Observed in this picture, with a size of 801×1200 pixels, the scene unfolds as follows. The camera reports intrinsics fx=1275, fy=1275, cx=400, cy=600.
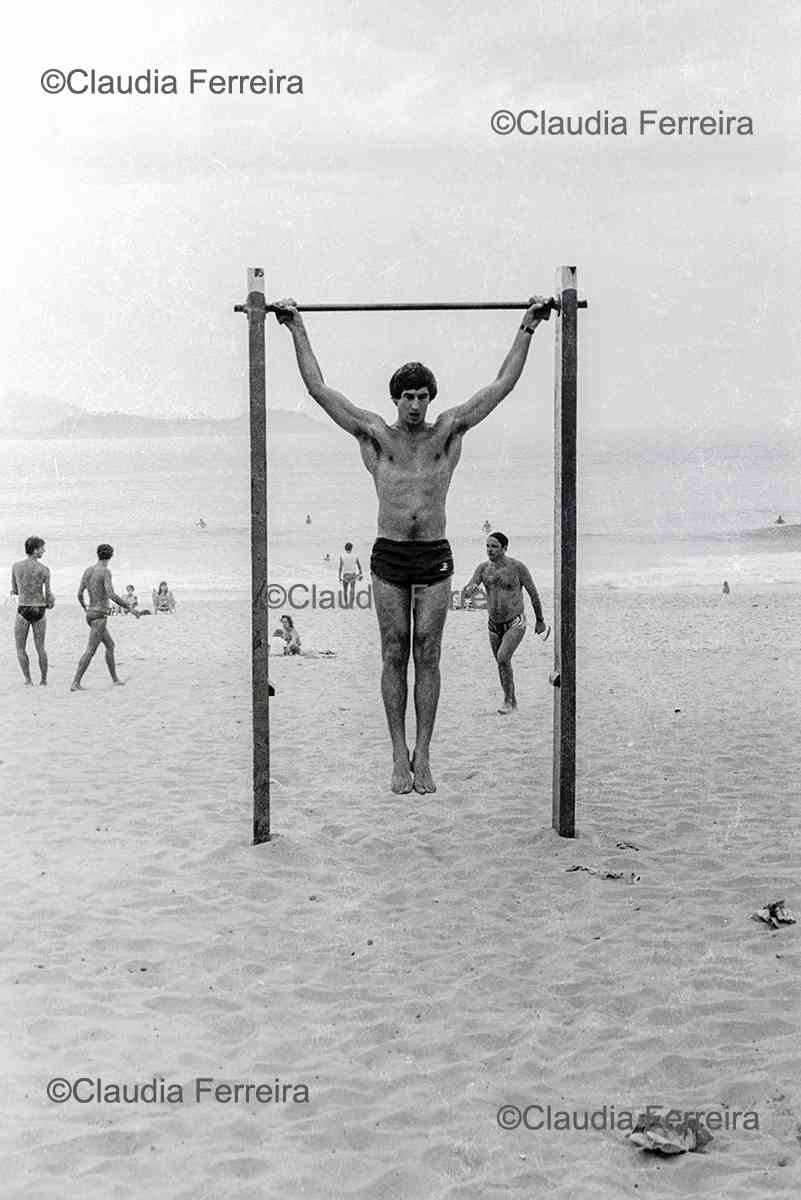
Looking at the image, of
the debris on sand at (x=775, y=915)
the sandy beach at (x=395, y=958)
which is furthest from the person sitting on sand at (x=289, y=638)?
the debris on sand at (x=775, y=915)

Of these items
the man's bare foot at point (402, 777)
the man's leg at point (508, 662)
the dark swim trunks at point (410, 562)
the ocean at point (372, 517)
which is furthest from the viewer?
the ocean at point (372, 517)

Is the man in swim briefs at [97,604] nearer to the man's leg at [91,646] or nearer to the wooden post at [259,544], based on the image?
the man's leg at [91,646]

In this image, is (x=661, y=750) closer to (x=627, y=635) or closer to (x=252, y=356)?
(x=252, y=356)

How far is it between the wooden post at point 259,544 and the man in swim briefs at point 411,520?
59 centimetres

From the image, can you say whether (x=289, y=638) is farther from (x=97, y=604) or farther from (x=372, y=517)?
(x=372, y=517)

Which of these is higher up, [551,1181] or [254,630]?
[254,630]

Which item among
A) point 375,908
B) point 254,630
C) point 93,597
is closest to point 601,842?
point 375,908

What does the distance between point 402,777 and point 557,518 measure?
185 centimetres

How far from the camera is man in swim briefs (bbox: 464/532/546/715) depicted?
1165 cm

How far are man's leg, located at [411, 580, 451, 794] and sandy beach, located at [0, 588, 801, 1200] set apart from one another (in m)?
0.79

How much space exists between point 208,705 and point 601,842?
5.82 meters

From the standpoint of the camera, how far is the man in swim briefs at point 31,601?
45.0ft

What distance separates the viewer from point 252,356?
691cm

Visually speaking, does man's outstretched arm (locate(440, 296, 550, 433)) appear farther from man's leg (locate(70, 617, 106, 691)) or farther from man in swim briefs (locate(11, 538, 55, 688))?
man in swim briefs (locate(11, 538, 55, 688))
